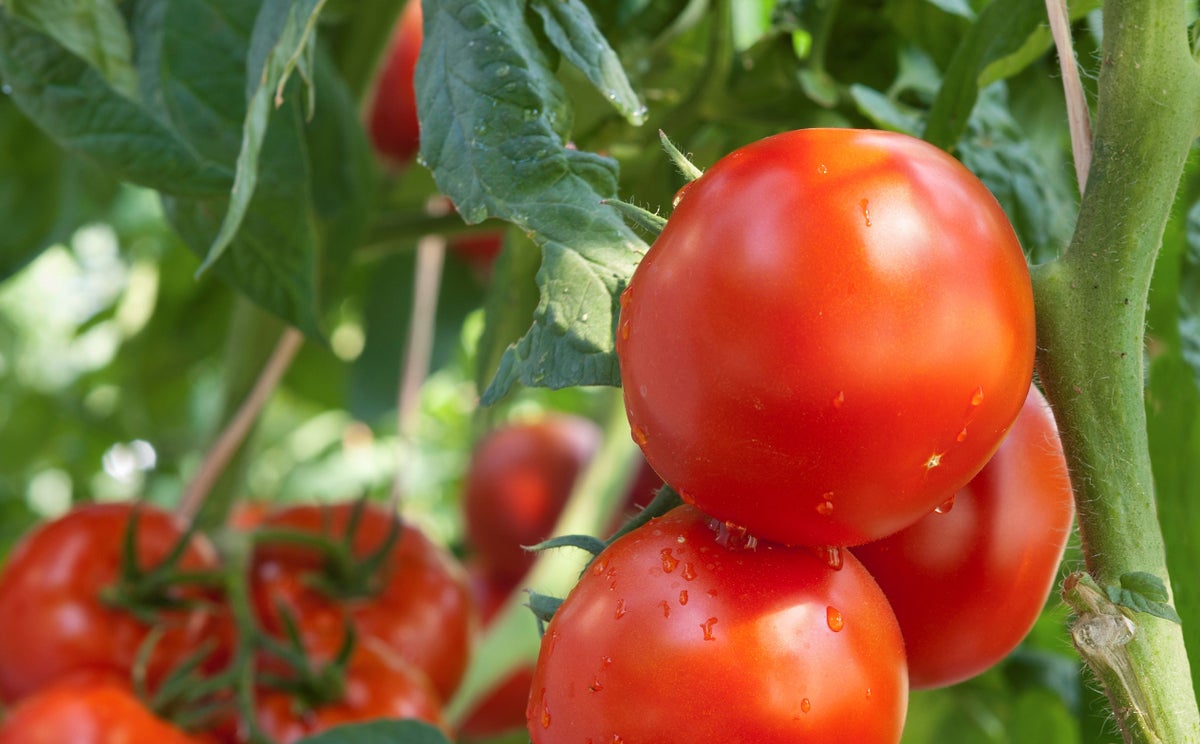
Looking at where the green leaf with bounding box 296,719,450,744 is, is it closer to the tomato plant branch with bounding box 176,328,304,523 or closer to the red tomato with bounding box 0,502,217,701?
the red tomato with bounding box 0,502,217,701

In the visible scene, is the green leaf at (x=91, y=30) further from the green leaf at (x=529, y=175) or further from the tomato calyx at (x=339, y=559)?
the tomato calyx at (x=339, y=559)

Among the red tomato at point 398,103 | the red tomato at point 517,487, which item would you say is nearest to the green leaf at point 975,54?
the red tomato at point 398,103

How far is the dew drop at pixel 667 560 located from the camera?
0.37 metres

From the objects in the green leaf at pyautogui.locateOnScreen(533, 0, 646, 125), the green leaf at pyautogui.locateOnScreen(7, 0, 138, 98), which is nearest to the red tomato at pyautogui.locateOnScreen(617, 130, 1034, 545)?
the green leaf at pyautogui.locateOnScreen(533, 0, 646, 125)

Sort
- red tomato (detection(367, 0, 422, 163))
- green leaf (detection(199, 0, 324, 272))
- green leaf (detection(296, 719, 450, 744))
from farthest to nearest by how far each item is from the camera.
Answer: red tomato (detection(367, 0, 422, 163))
green leaf (detection(296, 719, 450, 744))
green leaf (detection(199, 0, 324, 272))

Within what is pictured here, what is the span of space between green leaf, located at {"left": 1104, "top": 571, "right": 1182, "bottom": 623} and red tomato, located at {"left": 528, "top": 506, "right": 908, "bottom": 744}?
0.22ft

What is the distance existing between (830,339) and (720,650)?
0.31 feet

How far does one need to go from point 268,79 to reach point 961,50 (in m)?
0.32

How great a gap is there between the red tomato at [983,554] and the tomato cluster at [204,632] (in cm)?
40

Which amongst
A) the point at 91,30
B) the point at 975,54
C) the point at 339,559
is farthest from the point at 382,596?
the point at 975,54

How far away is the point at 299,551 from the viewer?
92 centimetres

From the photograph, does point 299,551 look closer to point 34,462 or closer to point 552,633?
point 552,633

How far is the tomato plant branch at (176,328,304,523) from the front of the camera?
35.4 inches

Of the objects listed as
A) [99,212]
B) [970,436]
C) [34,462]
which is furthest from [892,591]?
[34,462]
